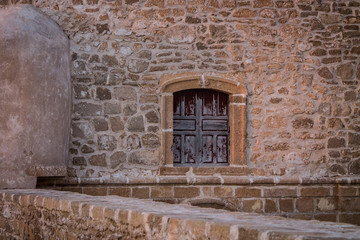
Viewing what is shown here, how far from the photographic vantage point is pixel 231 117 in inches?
282

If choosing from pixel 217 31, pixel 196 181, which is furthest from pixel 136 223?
pixel 217 31

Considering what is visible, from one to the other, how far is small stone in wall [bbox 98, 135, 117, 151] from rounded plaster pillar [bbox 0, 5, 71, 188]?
507mm

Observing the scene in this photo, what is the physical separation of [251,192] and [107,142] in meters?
2.14

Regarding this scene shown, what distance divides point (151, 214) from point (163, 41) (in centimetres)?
437

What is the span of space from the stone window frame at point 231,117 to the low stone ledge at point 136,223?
243 centimetres

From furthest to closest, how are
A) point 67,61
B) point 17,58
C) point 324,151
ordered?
point 324,151, point 67,61, point 17,58

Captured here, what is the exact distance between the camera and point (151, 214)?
3096 millimetres

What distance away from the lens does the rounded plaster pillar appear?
6.02 m

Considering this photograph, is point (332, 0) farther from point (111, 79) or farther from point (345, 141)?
point (111, 79)

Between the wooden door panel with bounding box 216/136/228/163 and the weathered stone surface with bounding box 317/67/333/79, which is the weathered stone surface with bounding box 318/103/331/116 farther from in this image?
the wooden door panel with bounding box 216/136/228/163

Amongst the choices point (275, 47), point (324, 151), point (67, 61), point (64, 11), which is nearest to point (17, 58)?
point (67, 61)

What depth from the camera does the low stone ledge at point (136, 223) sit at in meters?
2.51

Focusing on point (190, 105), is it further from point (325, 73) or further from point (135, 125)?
point (325, 73)

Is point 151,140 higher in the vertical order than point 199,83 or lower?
lower
